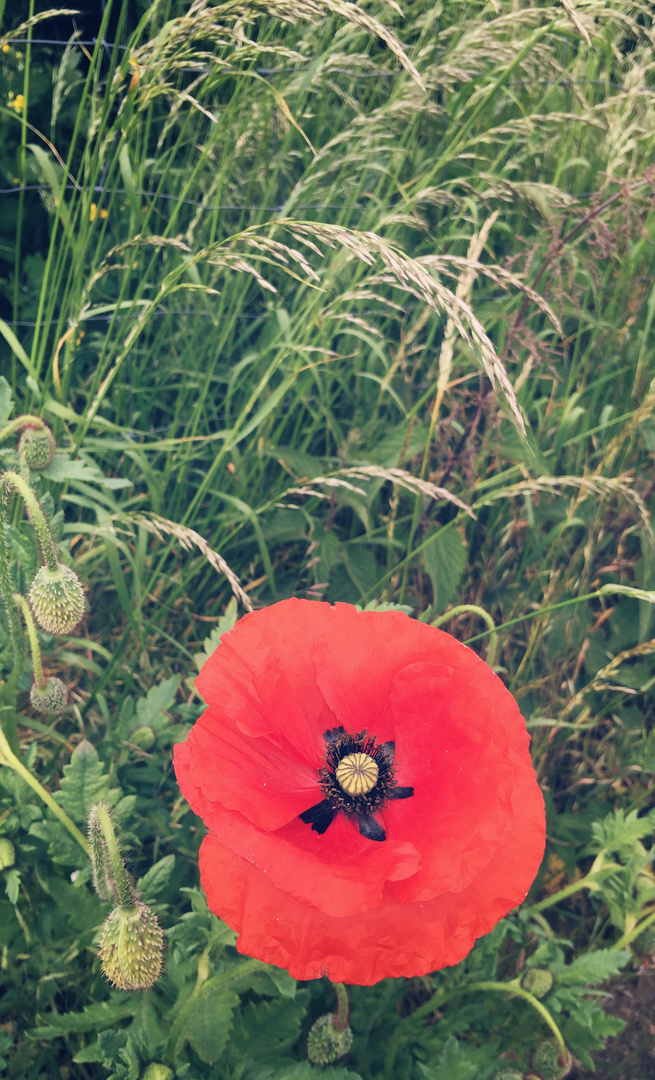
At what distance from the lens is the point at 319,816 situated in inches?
53.3

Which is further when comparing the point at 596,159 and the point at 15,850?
the point at 596,159

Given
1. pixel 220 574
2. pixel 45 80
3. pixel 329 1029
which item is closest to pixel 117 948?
pixel 329 1029

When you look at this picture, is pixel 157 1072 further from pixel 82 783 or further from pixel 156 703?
pixel 156 703

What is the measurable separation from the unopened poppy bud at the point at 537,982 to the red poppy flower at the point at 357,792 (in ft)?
1.79

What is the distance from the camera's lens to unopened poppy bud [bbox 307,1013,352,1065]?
142cm

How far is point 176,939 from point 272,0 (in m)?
1.69

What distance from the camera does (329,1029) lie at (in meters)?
1.43

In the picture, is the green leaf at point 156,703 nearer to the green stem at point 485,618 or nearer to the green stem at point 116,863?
the green stem at point 116,863

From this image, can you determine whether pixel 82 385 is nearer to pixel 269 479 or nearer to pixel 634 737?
pixel 269 479

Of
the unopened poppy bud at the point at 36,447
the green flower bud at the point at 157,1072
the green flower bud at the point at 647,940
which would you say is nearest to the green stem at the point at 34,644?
the unopened poppy bud at the point at 36,447

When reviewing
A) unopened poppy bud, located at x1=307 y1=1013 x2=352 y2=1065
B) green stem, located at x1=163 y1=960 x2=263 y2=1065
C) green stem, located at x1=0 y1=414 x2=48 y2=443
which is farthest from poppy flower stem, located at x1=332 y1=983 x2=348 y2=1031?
green stem, located at x1=0 y1=414 x2=48 y2=443

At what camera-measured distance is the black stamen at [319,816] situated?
134 cm

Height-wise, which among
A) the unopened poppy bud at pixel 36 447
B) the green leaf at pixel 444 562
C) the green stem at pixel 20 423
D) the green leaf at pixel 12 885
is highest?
the green stem at pixel 20 423

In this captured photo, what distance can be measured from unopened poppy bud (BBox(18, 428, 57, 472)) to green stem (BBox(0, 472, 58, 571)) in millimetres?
155
